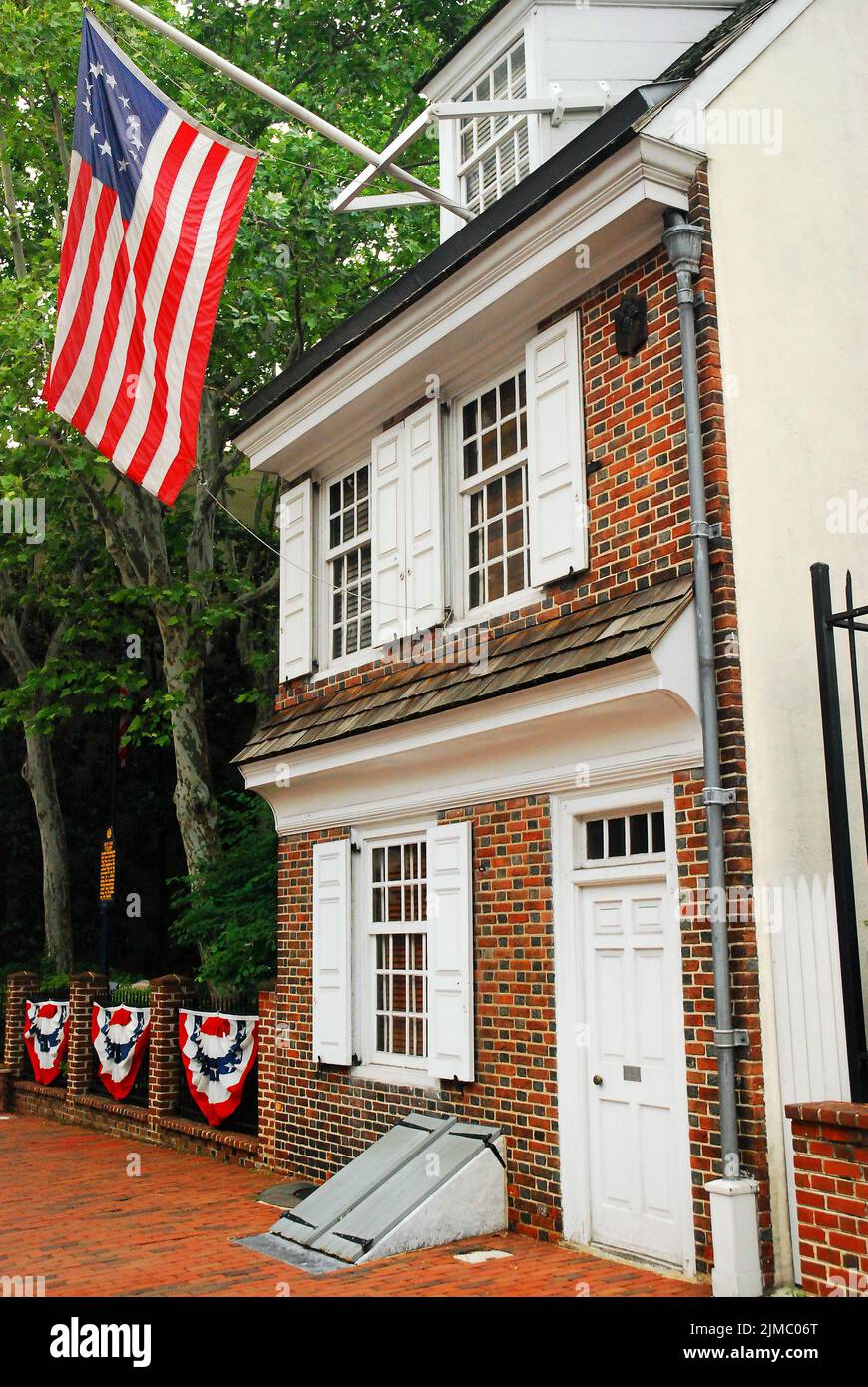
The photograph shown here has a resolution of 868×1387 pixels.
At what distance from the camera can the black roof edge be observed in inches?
299

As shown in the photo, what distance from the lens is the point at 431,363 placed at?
9.79 m

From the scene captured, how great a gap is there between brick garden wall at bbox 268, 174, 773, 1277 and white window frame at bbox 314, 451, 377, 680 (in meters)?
2.58

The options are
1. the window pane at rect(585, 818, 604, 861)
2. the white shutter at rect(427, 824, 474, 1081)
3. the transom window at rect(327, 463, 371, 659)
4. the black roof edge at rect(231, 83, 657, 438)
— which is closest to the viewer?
the black roof edge at rect(231, 83, 657, 438)

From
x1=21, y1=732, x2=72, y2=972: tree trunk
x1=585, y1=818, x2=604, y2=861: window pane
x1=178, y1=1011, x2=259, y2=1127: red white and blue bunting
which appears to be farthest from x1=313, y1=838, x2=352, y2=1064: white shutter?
x1=21, y1=732, x2=72, y2=972: tree trunk

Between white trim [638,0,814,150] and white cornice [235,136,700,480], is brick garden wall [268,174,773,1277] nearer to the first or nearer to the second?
white cornice [235,136,700,480]

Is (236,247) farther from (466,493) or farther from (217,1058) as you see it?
(217,1058)

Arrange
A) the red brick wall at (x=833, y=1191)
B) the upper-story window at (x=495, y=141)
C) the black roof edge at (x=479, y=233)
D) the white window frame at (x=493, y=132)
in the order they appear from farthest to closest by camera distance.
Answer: the upper-story window at (x=495, y=141) → the white window frame at (x=493, y=132) → the black roof edge at (x=479, y=233) → the red brick wall at (x=833, y=1191)

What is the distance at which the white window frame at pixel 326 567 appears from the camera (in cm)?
1112

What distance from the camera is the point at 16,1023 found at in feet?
59.6

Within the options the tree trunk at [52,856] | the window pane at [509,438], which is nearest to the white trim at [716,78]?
the window pane at [509,438]

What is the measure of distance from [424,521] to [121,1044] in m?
8.12

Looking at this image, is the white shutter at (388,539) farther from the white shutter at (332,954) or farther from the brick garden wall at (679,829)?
the white shutter at (332,954)

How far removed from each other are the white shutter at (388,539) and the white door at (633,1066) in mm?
3068
